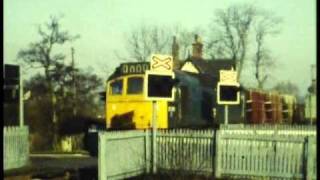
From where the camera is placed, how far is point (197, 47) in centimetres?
5228

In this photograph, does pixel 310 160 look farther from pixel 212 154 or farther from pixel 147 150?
pixel 147 150

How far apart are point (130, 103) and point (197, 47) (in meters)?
31.9

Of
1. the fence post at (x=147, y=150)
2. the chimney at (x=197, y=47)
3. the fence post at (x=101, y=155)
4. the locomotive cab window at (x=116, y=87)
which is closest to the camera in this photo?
the fence post at (x=101, y=155)

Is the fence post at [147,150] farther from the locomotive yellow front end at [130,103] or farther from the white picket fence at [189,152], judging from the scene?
the locomotive yellow front end at [130,103]

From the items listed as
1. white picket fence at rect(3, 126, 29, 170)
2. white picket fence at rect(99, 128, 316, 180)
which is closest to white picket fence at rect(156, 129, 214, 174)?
white picket fence at rect(99, 128, 316, 180)

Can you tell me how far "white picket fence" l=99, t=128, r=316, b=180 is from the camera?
11406 millimetres

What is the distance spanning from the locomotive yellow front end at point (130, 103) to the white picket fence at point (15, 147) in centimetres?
676

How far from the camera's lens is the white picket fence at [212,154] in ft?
37.4

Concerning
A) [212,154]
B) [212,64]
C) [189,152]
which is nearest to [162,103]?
[189,152]

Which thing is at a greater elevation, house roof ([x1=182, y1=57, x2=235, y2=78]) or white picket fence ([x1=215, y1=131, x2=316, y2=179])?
house roof ([x1=182, y1=57, x2=235, y2=78])

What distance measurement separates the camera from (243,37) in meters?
54.2

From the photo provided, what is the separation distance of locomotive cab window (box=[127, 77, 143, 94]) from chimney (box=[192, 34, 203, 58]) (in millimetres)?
30625

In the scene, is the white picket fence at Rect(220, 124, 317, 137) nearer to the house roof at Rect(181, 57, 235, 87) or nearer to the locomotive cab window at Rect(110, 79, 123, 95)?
the locomotive cab window at Rect(110, 79, 123, 95)

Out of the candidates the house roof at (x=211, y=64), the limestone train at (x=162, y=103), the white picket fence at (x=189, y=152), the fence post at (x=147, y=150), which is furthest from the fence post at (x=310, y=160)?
the house roof at (x=211, y=64)
